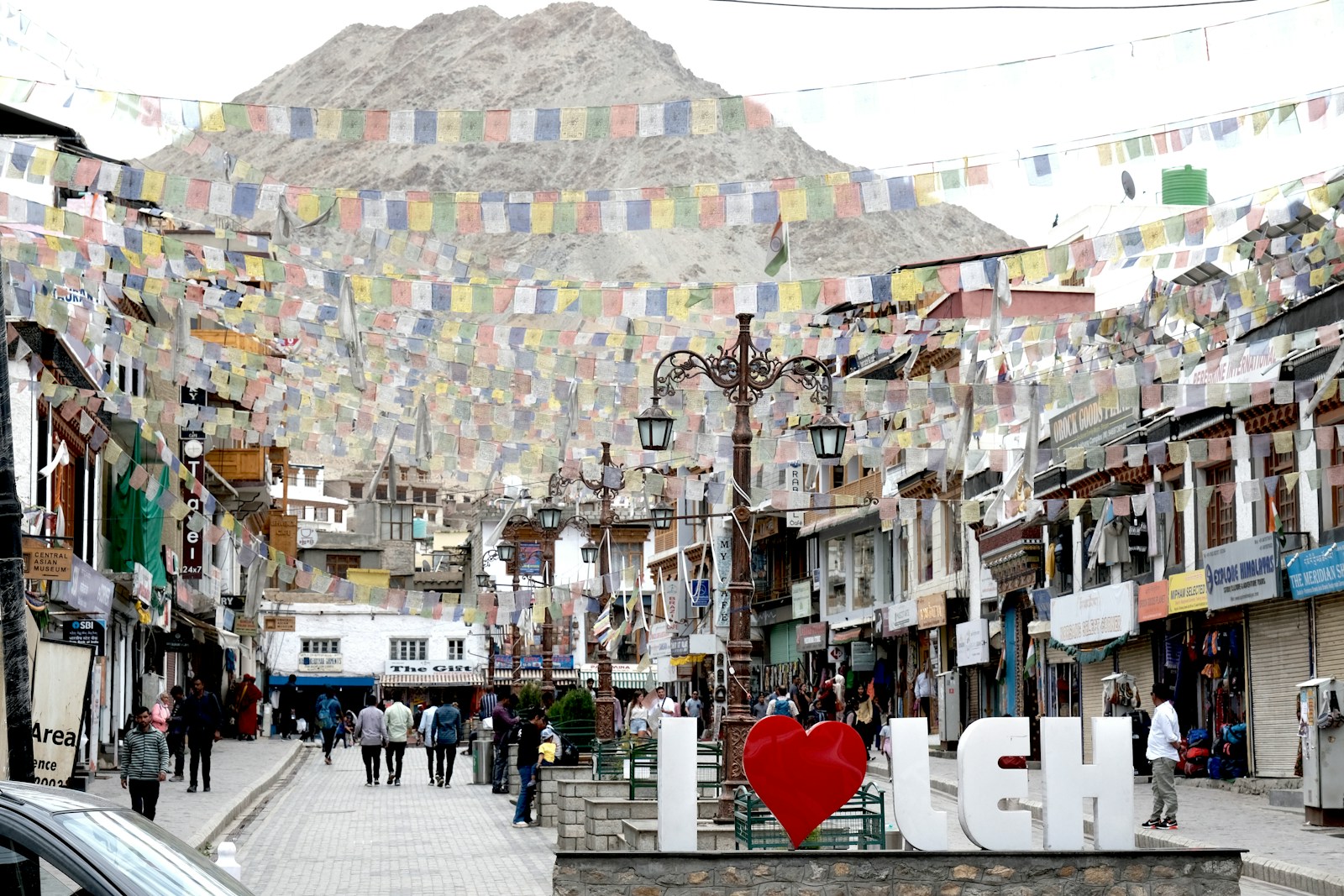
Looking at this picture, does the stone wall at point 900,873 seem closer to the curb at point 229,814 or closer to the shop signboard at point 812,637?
the curb at point 229,814

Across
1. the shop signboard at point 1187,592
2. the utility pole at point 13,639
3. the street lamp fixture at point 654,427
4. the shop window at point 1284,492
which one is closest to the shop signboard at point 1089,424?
Answer: the shop signboard at point 1187,592

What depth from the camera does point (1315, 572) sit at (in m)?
24.6

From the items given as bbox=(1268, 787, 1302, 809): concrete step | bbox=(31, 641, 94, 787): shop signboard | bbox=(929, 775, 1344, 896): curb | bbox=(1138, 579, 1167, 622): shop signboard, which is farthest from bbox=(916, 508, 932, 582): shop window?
bbox=(31, 641, 94, 787): shop signboard

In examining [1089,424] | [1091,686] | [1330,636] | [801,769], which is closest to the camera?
[801,769]

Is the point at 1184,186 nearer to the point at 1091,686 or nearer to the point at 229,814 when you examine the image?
the point at 1091,686

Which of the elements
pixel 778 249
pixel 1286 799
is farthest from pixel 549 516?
pixel 778 249

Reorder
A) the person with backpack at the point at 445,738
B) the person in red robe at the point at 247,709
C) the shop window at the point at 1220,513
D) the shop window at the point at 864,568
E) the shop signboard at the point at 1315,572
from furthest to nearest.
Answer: the shop window at the point at 864,568 → the person in red robe at the point at 247,709 → the person with backpack at the point at 445,738 → the shop window at the point at 1220,513 → the shop signboard at the point at 1315,572

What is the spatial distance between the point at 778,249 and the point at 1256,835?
910 cm

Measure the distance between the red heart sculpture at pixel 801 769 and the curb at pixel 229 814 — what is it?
4.19 m

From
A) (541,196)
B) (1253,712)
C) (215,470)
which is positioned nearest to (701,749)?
(541,196)

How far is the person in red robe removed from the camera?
46.9m

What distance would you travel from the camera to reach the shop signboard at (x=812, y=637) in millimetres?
53344

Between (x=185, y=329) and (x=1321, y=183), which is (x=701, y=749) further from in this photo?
(x=1321, y=183)

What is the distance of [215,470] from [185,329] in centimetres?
3269
